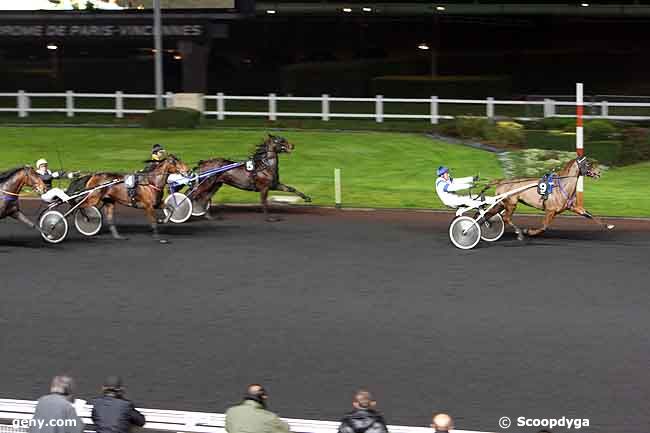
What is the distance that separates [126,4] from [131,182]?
18.5 m

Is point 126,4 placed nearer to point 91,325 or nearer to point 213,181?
point 213,181

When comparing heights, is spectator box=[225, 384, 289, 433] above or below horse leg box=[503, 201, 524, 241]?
below

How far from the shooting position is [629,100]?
40.1 metres

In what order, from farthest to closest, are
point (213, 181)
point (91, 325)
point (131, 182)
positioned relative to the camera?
point (213, 181) → point (131, 182) → point (91, 325)

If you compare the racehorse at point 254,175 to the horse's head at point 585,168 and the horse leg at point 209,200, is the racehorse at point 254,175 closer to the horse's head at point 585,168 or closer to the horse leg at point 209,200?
the horse leg at point 209,200

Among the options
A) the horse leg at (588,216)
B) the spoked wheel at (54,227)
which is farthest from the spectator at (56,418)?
the horse leg at (588,216)

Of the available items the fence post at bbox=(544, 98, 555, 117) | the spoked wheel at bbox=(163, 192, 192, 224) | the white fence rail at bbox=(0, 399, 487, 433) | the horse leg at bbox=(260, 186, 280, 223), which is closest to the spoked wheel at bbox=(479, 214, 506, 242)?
the horse leg at bbox=(260, 186, 280, 223)

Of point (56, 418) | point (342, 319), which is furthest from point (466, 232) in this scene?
point (56, 418)

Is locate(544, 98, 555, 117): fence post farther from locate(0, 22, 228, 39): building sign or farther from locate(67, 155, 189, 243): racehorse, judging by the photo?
locate(67, 155, 189, 243): racehorse

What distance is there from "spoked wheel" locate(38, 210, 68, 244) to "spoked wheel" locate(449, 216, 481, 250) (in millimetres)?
6401

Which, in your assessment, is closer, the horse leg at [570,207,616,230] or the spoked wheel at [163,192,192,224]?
the horse leg at [570,207,616,230]

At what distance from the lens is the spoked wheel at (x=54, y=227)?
19578 millimetres

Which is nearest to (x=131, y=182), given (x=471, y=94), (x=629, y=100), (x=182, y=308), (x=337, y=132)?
(x=182, y=308)

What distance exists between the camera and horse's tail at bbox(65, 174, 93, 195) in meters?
19.4
